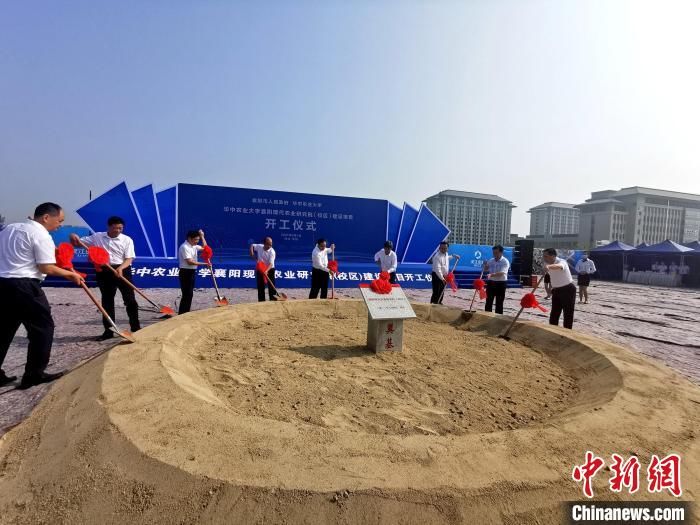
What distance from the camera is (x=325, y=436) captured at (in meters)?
1.74

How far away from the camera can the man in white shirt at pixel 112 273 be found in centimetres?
462

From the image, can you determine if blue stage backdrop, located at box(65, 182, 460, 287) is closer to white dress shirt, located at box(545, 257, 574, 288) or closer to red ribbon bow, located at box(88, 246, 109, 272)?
red ribbon bow, located at box(88, 246, 109, 272)

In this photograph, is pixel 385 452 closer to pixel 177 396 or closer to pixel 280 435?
pixel 280 435

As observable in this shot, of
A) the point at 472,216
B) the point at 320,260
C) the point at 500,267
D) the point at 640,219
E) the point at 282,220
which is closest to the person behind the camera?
the point at 500,267

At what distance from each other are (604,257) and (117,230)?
85.2ft

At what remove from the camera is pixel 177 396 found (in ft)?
6.97

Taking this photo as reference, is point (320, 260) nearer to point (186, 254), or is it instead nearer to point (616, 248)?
point (186, 254)

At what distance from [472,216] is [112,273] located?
159 feet

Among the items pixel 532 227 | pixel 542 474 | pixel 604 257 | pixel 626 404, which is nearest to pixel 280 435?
pixel 542 474

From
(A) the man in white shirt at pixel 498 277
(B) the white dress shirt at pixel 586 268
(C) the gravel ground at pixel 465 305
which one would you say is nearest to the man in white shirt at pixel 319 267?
(C) the gravel ground at pixel 465 305

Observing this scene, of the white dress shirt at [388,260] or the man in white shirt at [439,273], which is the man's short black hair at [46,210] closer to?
the white dress shirt at [388,260]

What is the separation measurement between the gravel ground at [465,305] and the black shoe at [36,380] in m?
0.07

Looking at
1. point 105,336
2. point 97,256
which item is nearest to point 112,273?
point 97,256

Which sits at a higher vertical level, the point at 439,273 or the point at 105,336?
the point at 439,273
